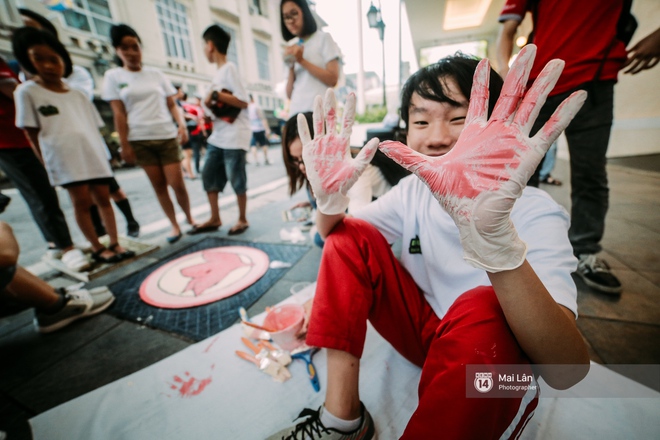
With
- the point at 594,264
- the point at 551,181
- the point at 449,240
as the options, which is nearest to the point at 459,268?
the point at 449,240

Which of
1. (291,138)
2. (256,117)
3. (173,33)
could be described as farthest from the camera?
(173,33)

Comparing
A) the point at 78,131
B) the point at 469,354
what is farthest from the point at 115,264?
the point at 469,354

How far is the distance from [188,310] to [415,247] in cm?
139

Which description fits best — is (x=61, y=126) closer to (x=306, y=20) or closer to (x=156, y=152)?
(x=156, y=152)

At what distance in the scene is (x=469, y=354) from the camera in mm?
509

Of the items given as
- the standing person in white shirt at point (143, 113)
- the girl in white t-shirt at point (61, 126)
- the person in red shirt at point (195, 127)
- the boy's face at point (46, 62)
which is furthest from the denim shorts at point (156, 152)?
the person in red shirt at point (195, 127)

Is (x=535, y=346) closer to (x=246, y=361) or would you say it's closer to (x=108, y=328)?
(x=246, y=361)

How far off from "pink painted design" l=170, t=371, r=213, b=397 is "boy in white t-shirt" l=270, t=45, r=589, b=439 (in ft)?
1.50

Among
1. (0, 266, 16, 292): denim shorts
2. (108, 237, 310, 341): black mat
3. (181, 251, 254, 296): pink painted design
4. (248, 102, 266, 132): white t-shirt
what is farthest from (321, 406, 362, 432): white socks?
(248, 102, 266, 132): white t-shirt

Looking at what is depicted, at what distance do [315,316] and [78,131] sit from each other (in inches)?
A: 96.7

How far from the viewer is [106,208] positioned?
2232mm

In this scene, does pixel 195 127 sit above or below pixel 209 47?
below

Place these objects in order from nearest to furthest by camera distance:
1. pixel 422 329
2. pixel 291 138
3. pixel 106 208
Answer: pixel 422 329 < pixel 291 138 < pixel 106 208

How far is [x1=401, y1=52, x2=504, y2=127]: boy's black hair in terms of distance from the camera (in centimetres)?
81
